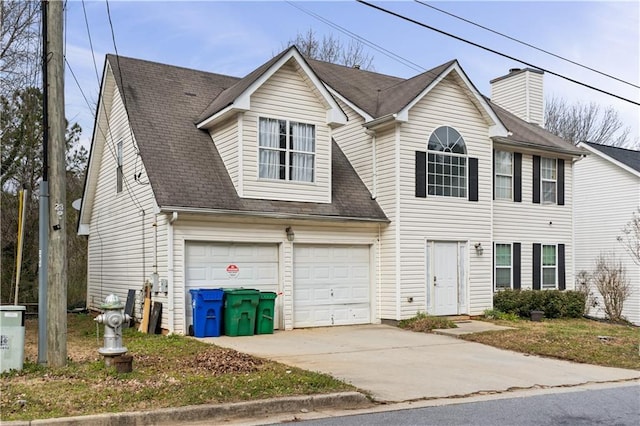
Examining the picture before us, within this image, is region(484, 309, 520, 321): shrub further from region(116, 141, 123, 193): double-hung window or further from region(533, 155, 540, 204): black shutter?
region(116, 141, 123, 193): double-hung window

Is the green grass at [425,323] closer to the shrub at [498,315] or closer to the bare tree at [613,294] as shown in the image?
the shrub at [498,315]

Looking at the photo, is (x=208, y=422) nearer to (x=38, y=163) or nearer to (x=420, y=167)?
(x=420, y=167)

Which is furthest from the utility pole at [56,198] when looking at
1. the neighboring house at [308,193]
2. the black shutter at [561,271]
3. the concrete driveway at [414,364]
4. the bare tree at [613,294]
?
the bare tree at [613,294]

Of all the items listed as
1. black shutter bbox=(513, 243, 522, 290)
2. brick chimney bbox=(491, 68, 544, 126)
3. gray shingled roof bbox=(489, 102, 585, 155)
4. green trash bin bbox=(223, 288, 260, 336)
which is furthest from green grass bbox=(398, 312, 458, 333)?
brick chimney bbox=(491, 68, 544, 126)

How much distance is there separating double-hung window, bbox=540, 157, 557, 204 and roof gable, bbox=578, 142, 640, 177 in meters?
6.76

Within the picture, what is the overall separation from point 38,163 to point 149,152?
1024 centimetres

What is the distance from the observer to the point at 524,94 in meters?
24.8

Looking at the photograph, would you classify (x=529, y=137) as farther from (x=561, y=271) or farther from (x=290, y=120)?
(x=290, y=120)

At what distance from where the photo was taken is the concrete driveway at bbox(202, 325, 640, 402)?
29.8 ft

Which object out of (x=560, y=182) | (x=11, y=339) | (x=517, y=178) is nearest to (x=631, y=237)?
(x=560, y=182)

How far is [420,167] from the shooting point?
17406 mm

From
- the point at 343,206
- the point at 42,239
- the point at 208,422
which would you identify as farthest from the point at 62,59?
the point at 343,206

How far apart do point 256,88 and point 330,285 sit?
5281 millimetres

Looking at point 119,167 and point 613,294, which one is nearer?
point 119,167
